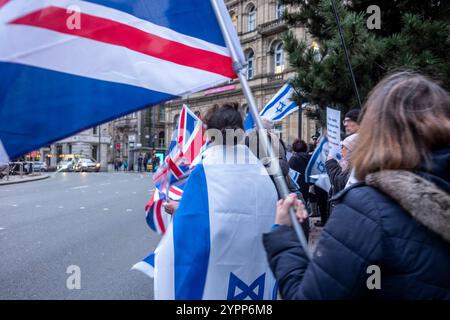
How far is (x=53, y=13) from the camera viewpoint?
1848 millimetres

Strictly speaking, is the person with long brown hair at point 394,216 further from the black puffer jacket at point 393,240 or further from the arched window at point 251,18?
the arched window at point 251,18

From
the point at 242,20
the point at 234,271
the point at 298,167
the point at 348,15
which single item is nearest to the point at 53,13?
the point at 234,271

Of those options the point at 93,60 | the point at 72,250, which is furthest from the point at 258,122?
the point at 72,250

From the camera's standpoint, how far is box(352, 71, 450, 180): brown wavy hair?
1.29 m

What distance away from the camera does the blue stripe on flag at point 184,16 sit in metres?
2.01

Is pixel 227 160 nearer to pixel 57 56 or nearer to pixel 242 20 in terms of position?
pixel 57 56

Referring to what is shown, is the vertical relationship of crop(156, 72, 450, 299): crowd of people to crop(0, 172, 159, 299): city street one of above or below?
above

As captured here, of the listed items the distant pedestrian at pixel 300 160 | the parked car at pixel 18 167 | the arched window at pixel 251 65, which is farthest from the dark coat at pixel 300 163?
the arched window at pixel 251 65

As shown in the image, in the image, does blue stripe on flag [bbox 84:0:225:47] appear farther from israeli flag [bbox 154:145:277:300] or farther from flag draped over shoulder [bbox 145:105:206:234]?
flag draped over shoulder [bbox 145:105:206:234]

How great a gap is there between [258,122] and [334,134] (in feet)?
9.40

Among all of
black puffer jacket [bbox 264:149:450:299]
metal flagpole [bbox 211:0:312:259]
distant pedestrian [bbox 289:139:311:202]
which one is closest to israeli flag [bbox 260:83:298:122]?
distant pedestrian [bbox 289:139:311:202]

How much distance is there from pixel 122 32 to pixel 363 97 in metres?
3.61

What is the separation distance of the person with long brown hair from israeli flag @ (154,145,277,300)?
1.88 feet

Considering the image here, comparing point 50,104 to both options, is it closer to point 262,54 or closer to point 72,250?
point 72,250
